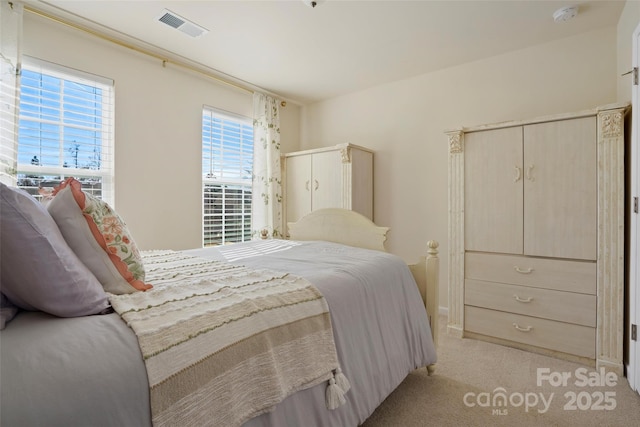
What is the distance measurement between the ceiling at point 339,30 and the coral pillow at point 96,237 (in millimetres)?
1839

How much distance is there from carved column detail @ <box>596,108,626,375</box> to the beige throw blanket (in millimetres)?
2120

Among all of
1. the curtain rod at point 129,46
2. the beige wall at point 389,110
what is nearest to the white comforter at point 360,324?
the beige wall at point 389,110

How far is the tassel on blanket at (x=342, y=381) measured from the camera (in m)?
1.21

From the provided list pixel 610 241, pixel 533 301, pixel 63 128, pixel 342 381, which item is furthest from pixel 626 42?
pixel 63 128

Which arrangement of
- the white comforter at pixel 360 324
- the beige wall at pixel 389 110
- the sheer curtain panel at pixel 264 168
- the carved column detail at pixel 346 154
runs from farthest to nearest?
the sheer curtain panel at pixel 264 168 → the carved column detail at pixel 346 154 → the beige wall at pixel 389 110 → the white comforter at pixel 360 324

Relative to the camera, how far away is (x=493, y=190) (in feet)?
8.68

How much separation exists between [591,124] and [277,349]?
2.64 meters

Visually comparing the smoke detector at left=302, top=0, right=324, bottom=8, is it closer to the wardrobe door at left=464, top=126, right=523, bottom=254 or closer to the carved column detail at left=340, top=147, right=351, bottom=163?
the carved column detail at left=340, top=147, right=351, bottom=163

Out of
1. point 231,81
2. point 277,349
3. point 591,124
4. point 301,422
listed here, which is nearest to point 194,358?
point 277,349

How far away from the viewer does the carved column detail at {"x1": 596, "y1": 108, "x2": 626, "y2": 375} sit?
212 cm

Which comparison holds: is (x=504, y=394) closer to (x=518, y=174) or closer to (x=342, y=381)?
(x=342, y=381)

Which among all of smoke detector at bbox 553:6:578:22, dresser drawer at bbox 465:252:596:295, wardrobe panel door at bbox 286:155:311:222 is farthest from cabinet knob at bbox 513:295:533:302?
wardrobe panel door at bbox 286:155:311:222

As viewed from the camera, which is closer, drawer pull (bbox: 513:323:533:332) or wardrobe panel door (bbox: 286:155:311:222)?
drawer pull (bbox: 513:323:533:332)

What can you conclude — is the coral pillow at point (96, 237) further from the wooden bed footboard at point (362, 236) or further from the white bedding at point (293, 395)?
the wooden bed footboard at point (362, 236)
